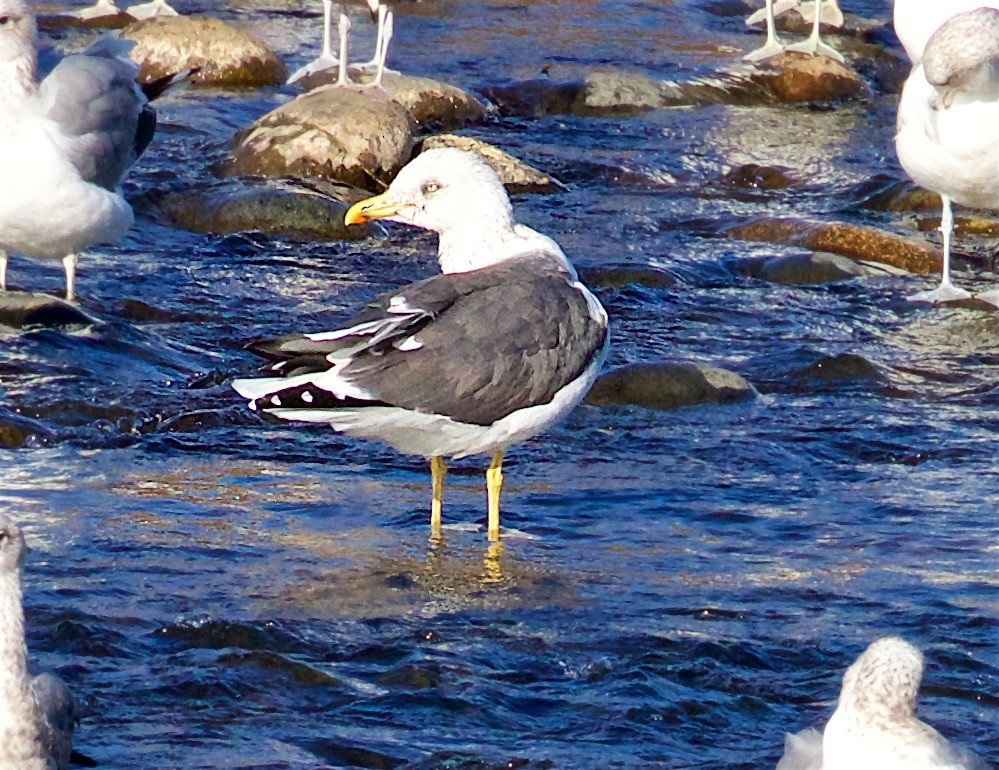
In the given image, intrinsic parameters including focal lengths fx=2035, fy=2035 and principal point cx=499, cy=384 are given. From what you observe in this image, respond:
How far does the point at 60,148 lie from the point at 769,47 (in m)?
7.75

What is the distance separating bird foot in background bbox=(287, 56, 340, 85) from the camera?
13.4m

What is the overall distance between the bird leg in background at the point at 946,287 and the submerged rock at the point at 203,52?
18.0 feet

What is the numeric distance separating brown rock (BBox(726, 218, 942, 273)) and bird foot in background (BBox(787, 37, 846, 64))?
443 cm

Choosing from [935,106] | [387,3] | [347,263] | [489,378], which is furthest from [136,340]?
[387,3]

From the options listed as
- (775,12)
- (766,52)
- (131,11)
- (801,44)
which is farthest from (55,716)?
(775,12)

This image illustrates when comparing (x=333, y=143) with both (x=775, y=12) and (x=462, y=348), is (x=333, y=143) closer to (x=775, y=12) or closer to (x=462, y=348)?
(x=462, y=348)

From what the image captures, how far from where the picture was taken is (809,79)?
46.9ft

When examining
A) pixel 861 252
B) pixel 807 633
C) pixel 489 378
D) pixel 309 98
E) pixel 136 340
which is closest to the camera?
pixel 807 633

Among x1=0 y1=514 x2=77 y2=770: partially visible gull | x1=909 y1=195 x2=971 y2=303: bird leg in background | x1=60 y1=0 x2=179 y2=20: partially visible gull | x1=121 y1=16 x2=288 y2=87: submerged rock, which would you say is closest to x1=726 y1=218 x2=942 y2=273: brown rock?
x1=909 y1=195 x2=971 y2=303: bird leg in background

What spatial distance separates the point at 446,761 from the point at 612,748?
41cm

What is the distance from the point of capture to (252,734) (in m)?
4.76

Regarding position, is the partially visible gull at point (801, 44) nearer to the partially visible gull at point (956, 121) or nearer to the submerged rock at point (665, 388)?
the partially visible gull at point (956, 121)

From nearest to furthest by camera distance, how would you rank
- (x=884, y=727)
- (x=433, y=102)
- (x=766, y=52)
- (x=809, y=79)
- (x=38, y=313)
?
(x=884, y=727), (x=38, y=313), (x=433, y=102), (x=809, y=79), (x=766, y=52)

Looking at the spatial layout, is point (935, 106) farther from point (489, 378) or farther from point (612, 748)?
point (612, 748)
